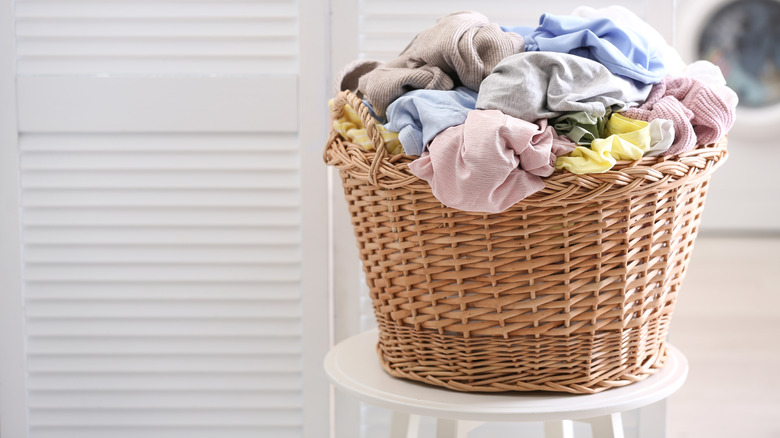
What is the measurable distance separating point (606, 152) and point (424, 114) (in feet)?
0.55

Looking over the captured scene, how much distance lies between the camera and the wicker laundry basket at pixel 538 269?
1.97 feet

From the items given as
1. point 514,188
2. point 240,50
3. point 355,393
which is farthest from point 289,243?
point 514,188

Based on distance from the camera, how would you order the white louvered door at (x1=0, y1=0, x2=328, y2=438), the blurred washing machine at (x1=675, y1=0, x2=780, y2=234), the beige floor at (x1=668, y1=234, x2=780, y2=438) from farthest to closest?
the blurred washing machine at (x1=675, y1=0, x2=780, y2=234), the beige floor at (x1=668, y1=234, x2=780, y2=438), the white louvered door at (x1=0, y1=0, x2=328, y2=438)

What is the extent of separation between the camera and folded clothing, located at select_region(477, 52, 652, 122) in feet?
1.95

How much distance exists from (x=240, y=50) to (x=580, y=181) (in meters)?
0.72

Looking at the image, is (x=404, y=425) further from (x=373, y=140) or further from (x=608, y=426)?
(x=373, y=140)

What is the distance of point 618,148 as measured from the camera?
0.57 m

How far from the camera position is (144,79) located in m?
1.09

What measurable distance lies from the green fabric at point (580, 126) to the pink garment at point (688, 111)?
0.17 feet

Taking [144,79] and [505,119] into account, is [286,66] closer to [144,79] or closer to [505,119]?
[144,79]

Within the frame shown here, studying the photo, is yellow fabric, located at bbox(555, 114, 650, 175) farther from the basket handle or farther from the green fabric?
the basket handle

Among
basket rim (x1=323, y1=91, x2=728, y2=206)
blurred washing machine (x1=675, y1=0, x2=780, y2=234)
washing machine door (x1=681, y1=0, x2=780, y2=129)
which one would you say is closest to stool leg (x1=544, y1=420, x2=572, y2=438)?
basket rim (x1=323, y1=91, x2=728, y2=206)

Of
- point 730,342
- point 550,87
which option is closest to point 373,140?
point 550,87

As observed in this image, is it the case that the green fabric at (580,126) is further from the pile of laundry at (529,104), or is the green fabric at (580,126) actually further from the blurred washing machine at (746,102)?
the blurred washing machine at (746,102)
